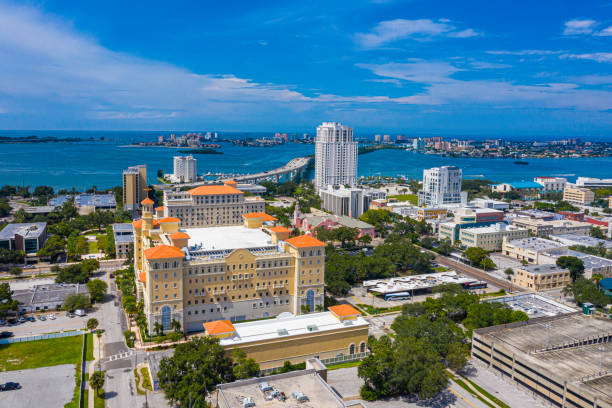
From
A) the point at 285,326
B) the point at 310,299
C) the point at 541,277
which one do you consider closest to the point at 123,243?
the point at 310,299

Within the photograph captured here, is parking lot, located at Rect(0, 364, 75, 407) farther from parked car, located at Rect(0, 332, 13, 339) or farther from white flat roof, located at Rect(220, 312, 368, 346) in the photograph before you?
white flat roof, located at Rect(220, 312, 368, 346)

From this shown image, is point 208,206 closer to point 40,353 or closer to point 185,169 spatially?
point 40,353

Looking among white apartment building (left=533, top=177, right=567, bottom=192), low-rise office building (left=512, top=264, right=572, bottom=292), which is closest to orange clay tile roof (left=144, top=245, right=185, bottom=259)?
low-rise office building (left=512, top=264, right=572, bottom=292)

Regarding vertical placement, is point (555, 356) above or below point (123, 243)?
below

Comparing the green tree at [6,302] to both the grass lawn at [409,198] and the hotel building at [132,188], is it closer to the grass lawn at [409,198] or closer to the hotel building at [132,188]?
the hotel building at [132,188]

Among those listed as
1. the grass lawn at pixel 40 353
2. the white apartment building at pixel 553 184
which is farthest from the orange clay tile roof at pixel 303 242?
the white apartment building at pixel 553 184

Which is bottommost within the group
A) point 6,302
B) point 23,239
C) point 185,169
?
point 6,302

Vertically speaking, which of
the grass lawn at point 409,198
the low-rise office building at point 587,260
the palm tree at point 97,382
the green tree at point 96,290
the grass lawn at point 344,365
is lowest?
the grass lawn at point 344,365
